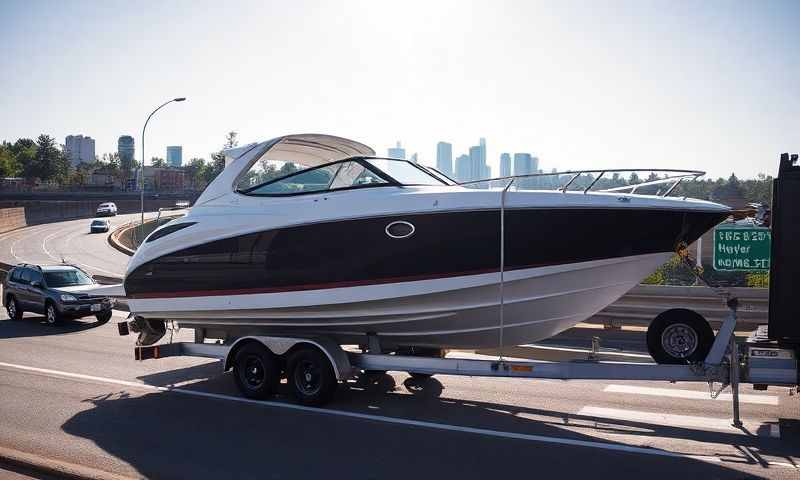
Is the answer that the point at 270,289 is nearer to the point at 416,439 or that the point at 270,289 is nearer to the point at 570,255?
the point at 416,439

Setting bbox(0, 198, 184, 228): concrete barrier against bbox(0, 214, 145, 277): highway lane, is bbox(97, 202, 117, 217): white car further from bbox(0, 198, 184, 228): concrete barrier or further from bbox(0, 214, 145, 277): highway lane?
bbox(0, 214, 145, 277): highway lane

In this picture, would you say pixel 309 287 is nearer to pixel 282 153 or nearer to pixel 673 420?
pixel 282 153

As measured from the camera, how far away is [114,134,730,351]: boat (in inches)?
324

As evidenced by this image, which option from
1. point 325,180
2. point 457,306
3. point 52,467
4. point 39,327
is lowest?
point 39,327

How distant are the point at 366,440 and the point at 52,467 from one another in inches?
123

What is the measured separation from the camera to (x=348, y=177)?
9711mm

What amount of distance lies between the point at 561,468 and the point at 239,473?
9.98ft

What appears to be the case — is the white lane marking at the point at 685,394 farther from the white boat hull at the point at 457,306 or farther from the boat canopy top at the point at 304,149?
the boat canopy top at the point at 304,149

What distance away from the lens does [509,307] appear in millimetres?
8633

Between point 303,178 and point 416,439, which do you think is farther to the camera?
point 303,178

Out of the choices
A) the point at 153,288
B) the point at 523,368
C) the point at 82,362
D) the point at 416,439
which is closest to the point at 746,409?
the point at 523,368

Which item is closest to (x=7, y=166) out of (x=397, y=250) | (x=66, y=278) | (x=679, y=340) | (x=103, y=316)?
(x=66, y=278)

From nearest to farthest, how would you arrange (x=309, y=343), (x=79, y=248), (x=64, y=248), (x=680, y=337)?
(x=680, y=337), (x=309, y=343), (x=79, y=248), (x=64, y=248)

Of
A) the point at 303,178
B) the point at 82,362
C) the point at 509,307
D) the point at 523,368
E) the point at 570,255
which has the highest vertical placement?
the point at 303,178
